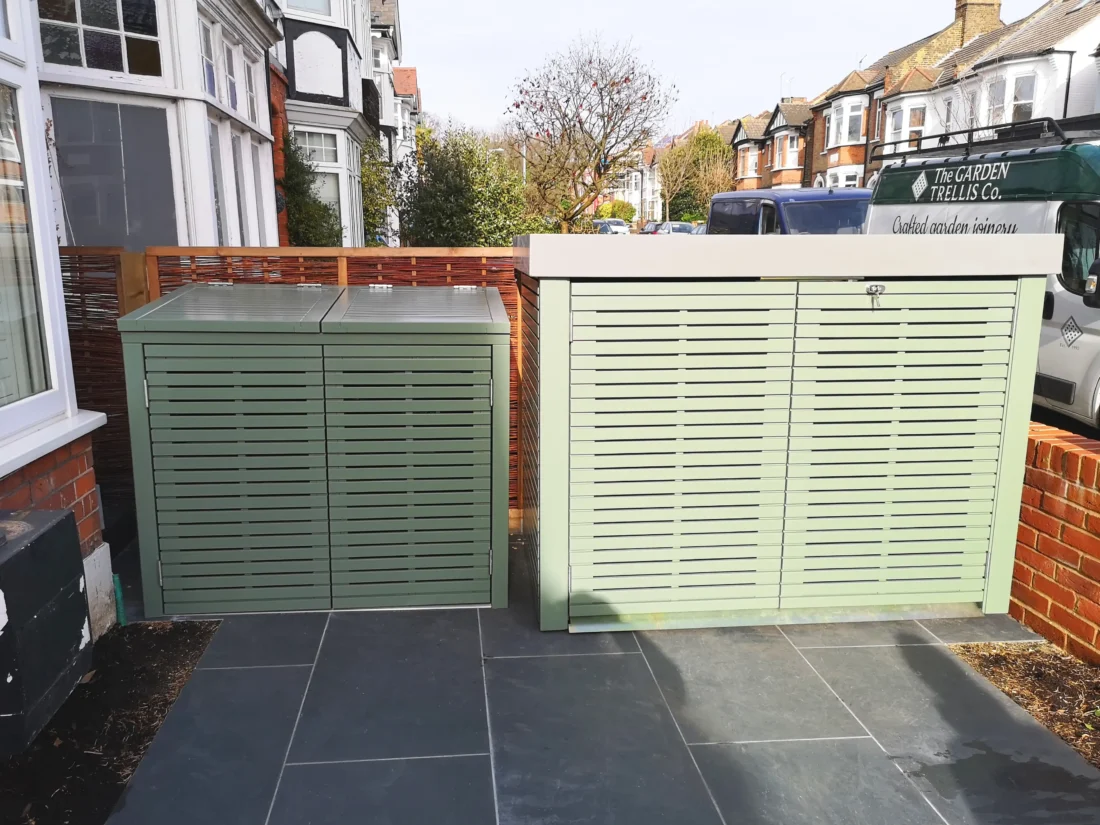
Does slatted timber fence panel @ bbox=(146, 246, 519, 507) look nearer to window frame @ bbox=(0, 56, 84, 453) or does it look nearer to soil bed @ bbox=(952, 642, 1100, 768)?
window frame @ bbox=(0, 56, 84, 453)

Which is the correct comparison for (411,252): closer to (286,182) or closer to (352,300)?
(352,300)

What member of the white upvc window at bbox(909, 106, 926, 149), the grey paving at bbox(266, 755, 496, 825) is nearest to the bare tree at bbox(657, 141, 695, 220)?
the white upvc window at bbox(909, 106, 926, 149)

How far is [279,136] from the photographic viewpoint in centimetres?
1257

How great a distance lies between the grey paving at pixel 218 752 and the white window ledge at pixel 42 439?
1.14m

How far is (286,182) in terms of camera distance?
12.8 m

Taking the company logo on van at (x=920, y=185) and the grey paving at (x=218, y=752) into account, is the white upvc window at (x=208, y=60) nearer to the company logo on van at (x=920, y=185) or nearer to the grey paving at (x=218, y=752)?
the grey paving at (x=218, y=752)

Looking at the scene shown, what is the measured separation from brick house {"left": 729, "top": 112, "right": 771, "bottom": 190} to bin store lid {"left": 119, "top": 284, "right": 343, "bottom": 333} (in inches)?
1936

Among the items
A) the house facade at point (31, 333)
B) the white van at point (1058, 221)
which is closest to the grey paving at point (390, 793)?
the house facade at point (31, 333)

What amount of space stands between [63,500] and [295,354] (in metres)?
1.23

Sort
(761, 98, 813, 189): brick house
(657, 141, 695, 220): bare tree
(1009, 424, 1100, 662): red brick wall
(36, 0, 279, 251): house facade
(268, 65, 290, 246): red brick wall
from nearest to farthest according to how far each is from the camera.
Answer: (1009, 424, 1100, 662): red brick wall → (36, 0, 279, 251): house facade → (268, 65, 290, 246): red brick wall → (761, 98, 813, 189): brick house → (657, 141, 695, 220): bare tree

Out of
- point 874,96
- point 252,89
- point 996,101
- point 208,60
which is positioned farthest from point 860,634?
point 874,96

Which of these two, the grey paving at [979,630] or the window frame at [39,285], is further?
the grey paving at [979,630]

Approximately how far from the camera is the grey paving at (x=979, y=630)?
3912mm

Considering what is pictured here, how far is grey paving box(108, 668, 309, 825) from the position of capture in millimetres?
2701
